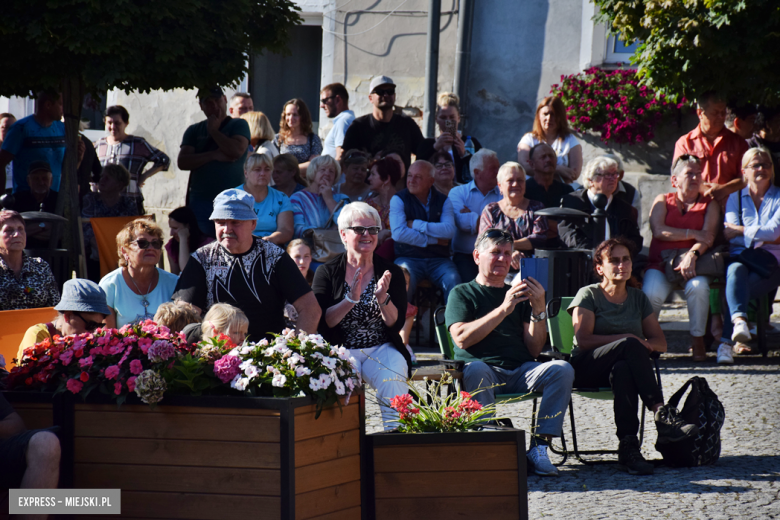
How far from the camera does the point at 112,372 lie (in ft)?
12.0

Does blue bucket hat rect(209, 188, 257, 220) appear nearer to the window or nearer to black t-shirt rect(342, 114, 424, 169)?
black t-shirt rect(342, 114, 424, 169)

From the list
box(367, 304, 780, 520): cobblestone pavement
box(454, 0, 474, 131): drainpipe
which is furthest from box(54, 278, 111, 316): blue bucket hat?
box(454, 0, 474, 131): drainpipe

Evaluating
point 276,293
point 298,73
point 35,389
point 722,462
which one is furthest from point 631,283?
point 298,73

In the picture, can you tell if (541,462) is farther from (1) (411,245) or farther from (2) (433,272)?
(1) (411,245)

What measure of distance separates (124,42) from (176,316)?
297 centimetres

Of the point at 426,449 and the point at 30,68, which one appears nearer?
the point at 426,449

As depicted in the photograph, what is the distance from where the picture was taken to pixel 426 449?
12.9 ft

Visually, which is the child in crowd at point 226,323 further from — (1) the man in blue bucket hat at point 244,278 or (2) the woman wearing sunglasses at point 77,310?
(2) the woman wearing sunglasses at point 77,310

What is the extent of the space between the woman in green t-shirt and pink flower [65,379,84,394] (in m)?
3.05

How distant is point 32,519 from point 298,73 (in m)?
9.81

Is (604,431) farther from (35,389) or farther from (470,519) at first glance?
(35,389)

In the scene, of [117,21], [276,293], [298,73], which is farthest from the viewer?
[298,73]

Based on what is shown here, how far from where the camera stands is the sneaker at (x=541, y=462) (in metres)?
5.07

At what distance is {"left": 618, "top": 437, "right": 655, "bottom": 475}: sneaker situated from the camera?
5098 millimetres
